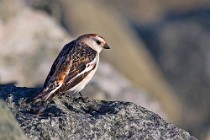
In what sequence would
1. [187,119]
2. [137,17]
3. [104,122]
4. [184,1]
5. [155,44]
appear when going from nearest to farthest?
[104,122] → [187,119] → [155,44] → [137,17] → [184,1]

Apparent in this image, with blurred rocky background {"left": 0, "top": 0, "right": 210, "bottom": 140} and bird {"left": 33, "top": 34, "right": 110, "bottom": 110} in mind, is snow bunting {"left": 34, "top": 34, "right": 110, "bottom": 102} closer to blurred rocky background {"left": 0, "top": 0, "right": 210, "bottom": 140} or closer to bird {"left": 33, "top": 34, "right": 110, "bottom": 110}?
bird {"left": 33, "top": 34, "right": 110, "bottom": 110}

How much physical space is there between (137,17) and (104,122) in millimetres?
50699

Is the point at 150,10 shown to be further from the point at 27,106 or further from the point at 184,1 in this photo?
the point at 27,106

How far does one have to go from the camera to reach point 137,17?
2532 inches

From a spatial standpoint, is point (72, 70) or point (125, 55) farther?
point (125, 55)

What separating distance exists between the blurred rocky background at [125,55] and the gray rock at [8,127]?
11.0 m

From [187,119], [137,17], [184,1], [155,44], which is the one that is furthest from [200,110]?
[184,1]

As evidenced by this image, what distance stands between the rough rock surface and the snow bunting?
15.0 inches

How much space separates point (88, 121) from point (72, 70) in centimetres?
289

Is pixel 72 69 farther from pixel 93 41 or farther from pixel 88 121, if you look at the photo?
pixel 88 121

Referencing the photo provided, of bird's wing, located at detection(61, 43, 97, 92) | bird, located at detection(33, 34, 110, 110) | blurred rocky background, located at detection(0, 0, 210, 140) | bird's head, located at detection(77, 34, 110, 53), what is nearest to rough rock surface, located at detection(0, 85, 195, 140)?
bird, located at detection(33, 34, 110, 110)

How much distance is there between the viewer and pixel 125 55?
37.1 metres

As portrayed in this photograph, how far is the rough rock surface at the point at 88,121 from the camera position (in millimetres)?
13258

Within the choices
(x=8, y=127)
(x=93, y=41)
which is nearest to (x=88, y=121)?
(x=8, y=127)
